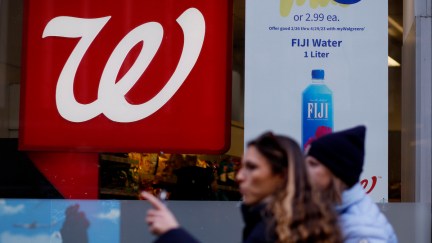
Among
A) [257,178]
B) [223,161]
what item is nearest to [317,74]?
[223,161]

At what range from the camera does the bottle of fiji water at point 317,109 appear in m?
6.20

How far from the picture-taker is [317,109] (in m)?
6.21

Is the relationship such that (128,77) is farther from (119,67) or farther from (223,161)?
(223,161)

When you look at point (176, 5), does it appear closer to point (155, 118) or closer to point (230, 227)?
point (155, 118)

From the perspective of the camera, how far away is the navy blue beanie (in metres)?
3.37

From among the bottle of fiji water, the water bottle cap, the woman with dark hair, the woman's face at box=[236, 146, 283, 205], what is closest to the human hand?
the woman with dark hair

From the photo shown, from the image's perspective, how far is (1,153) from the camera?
6.44 metres

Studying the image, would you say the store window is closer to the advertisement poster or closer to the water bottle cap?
the advertisement poster

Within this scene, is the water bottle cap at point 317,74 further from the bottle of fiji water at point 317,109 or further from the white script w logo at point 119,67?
the white script w logo at point 119,67

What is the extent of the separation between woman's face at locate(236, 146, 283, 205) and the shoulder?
1.58 ft

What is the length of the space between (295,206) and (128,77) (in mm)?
3716

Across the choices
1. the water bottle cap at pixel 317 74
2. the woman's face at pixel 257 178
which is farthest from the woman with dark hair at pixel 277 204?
the water bottle cap at pixel 317 74

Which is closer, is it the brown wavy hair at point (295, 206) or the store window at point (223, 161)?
the brown wavy hair at point (295, 206)

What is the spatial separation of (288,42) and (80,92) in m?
1.62
